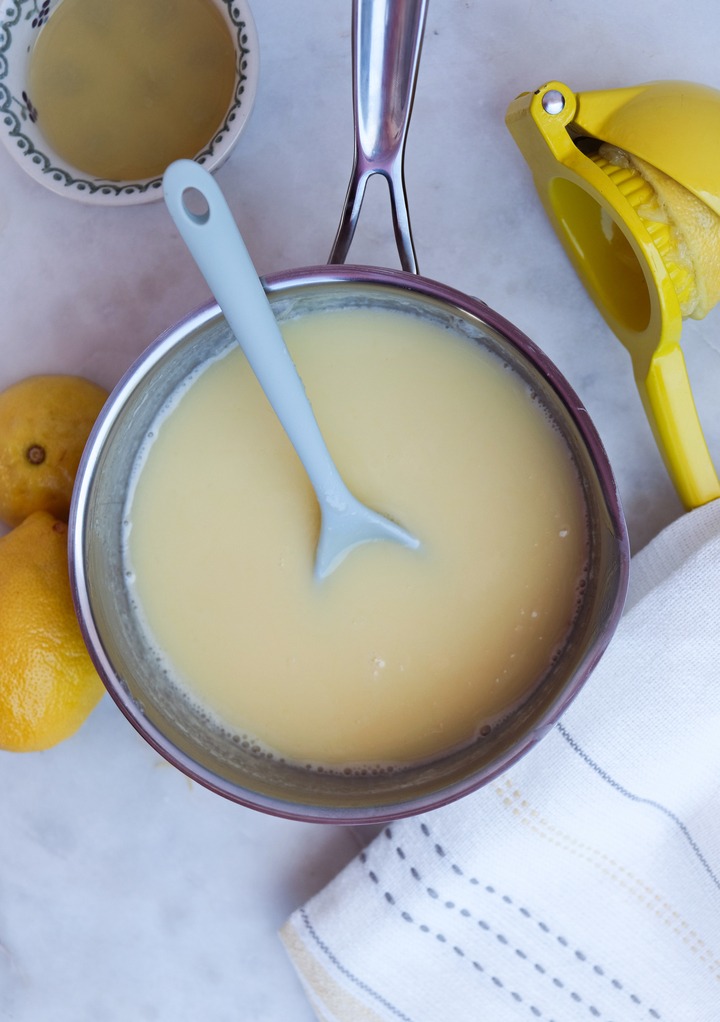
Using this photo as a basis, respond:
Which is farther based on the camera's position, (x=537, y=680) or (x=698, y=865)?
(x=698, y=865)

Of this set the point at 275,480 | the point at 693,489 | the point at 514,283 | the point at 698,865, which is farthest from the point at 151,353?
the point at 698,865

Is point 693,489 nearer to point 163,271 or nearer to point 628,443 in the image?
point 628,443

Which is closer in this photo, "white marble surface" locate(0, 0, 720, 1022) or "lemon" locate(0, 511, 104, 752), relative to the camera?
"lemon" locate(0, 511, 104, 752)

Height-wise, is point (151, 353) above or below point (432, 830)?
above

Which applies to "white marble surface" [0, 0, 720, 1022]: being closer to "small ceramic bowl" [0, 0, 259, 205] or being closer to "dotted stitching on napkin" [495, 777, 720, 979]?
"small ceramic bowl" [0, 0, 259, 205]

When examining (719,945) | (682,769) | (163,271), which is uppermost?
(163,271)

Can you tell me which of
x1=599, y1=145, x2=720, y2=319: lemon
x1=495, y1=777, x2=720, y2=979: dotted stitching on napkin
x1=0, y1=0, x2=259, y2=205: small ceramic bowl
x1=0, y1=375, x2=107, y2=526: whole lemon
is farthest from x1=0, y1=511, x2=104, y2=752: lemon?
x1=599, y1=145, x2=720, y2=319: lemon

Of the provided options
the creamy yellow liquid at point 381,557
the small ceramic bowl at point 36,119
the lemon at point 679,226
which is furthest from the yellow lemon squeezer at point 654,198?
the small ceramic bowl at point 36,119
